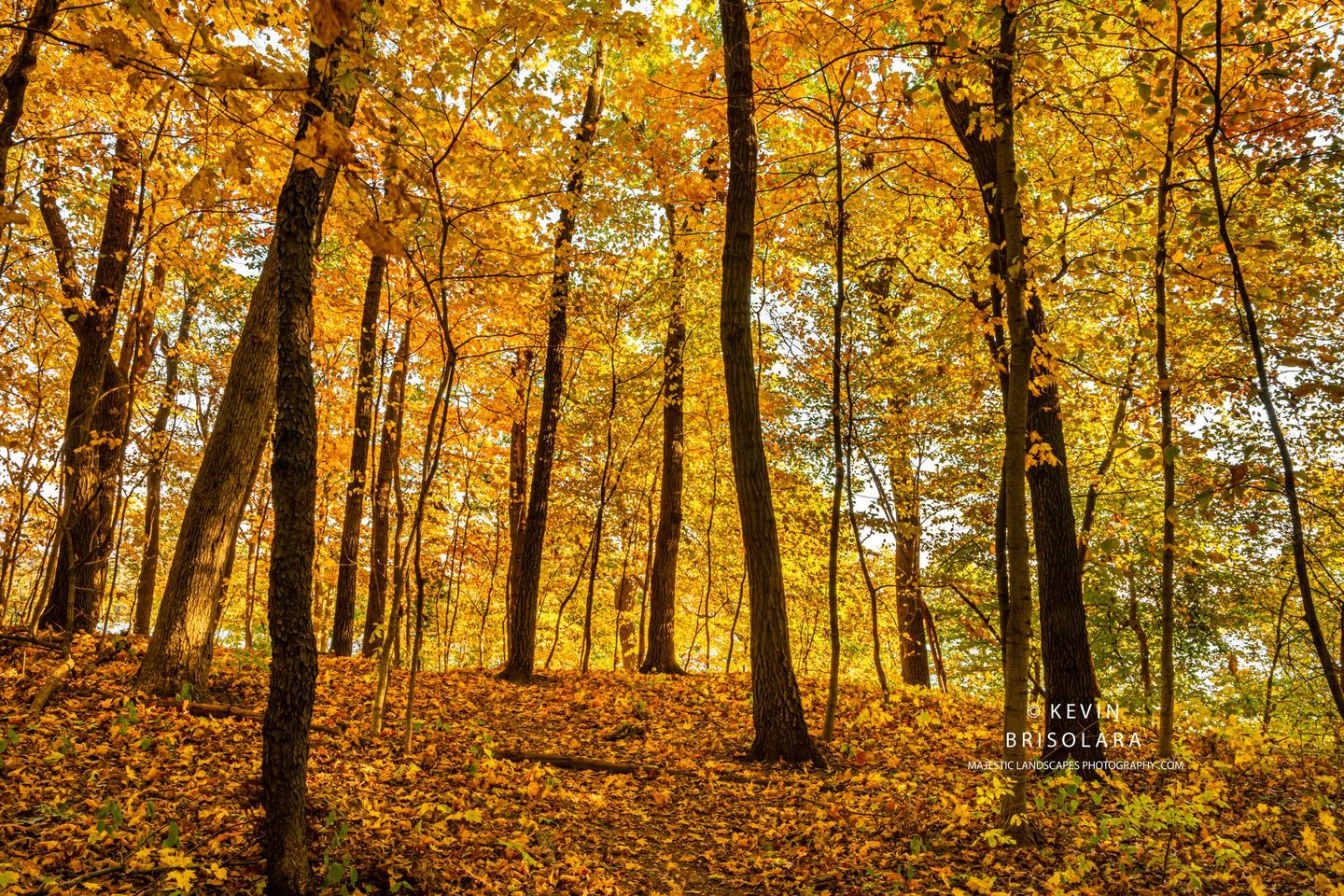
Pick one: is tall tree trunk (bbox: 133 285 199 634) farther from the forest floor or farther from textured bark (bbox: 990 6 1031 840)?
textured bark (bbox: 990 6 1031 840)

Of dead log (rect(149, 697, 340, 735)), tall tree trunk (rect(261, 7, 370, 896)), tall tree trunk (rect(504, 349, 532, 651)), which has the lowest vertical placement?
dead log (rect(149, 697, 340, 735))

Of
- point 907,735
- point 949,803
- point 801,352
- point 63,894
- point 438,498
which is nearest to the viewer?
point 63,894

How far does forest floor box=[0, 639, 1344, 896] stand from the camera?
350cm

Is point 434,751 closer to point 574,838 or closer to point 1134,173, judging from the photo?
point 574,838

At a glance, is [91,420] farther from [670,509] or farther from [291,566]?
[670,509]

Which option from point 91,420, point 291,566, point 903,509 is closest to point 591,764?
point 291,566

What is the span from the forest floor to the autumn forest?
5cm

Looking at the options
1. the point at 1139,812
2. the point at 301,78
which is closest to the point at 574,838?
the point at 1139,812

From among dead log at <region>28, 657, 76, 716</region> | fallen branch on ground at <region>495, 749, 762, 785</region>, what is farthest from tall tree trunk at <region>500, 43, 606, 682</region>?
dead log at <region>28, 657, 76, 716</region>

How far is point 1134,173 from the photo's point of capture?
4.29 metres

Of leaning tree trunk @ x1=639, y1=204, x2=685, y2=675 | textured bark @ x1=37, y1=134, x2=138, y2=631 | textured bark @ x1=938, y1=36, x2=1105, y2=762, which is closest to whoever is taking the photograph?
textured bark @ x1=938, y1=36, x2=1105, y2=762

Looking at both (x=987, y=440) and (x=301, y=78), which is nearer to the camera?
(x=301, y=78)

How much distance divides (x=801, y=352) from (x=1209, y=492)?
970cm

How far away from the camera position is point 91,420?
7.19 meters
